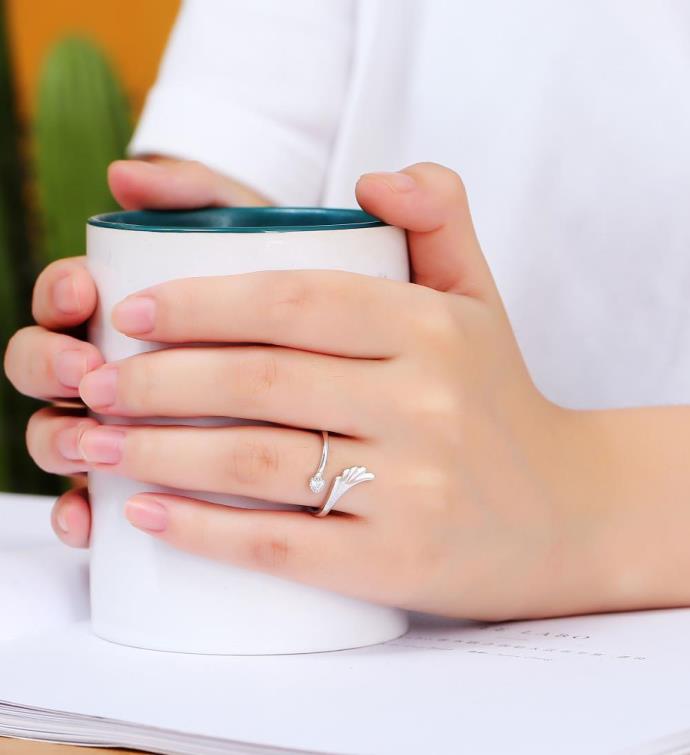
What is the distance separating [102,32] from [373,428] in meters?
1.81

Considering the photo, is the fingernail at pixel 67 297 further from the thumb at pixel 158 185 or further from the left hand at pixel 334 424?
the thumb at pixel 158 185

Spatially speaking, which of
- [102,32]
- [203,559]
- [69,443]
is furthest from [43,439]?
[102,32]

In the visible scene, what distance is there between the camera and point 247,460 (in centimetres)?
43

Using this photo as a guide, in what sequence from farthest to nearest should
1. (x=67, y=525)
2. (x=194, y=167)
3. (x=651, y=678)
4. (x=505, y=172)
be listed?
(x=505, y=172)
(x=194, y=167)
(x=67, y=525)
(x=651, y=678)

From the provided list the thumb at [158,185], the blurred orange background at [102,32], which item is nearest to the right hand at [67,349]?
the thumb at [158,185]

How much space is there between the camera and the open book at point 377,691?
0.37m

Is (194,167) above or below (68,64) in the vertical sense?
below

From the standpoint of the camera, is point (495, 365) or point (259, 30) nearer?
point (495, 365)

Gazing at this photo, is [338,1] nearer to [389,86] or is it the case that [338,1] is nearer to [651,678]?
[389,86]

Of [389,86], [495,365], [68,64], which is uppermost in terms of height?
[68,64]

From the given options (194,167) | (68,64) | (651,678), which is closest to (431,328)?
(651,678)

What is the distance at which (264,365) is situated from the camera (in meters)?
0.43

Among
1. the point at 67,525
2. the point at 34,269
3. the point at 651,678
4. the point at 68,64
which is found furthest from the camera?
the point at 34,269

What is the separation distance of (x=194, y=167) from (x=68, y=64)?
1.25m
